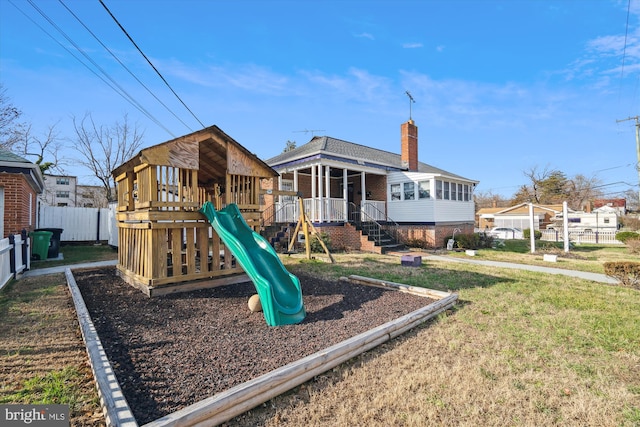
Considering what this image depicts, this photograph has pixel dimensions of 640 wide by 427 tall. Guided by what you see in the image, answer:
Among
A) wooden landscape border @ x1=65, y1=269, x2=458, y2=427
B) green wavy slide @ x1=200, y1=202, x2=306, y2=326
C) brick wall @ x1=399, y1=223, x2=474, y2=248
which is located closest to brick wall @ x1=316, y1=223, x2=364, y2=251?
brick wall @ x1=399, y1=223, x2=474, y2=248

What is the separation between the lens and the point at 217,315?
16.4ft

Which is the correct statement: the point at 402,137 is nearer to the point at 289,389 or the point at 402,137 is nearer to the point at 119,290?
the point at 119,290

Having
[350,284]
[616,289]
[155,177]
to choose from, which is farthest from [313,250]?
[616,289]

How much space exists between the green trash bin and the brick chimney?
16.9m

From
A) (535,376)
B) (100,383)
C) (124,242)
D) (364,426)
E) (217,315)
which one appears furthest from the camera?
(124,242)

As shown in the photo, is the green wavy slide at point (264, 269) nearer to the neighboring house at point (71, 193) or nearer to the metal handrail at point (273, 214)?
the metal handrail at point (273, 214)

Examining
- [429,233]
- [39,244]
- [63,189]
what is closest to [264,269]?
[39,244]

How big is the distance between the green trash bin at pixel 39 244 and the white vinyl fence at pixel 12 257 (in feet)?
8.32

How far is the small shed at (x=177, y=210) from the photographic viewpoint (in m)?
6.23

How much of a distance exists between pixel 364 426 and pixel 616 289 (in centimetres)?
806

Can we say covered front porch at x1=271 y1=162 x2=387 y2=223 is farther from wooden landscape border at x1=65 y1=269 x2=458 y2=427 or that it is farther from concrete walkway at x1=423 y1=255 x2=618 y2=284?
wooden landscape border at x1=65 y1=269 x2=458 y2=427

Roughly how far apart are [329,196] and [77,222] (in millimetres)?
13360

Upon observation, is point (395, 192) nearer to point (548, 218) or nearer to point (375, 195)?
point (375, 195)

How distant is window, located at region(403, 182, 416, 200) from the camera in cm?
1711
